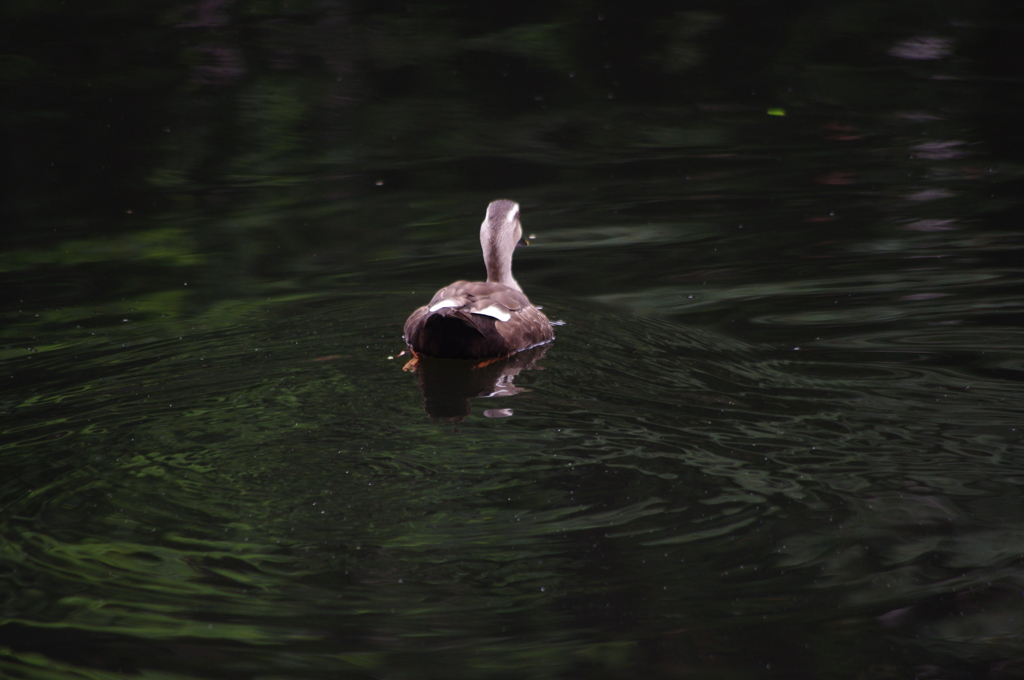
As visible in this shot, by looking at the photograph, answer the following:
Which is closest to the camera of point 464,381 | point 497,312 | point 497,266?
point 464,381

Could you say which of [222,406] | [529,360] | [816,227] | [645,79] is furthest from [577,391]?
[645,79]

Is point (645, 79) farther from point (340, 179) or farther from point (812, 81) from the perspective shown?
point (340, 179)

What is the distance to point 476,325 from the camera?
6688 mm

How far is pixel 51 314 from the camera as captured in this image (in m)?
8.02

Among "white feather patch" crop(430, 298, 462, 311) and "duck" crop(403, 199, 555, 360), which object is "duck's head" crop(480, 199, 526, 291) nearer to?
"duck" crop(403, 199, 555, 360)

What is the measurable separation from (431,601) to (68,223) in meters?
7.52

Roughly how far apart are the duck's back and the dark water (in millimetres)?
237

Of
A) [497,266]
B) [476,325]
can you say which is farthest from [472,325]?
[497,266]

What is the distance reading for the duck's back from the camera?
6723 mm

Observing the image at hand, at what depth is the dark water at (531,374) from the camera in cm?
420

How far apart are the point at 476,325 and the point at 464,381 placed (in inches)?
13.6

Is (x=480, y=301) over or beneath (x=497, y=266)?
over

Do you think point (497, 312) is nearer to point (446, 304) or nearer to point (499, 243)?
point (446, 304)

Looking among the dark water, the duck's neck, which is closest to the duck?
the dark water
